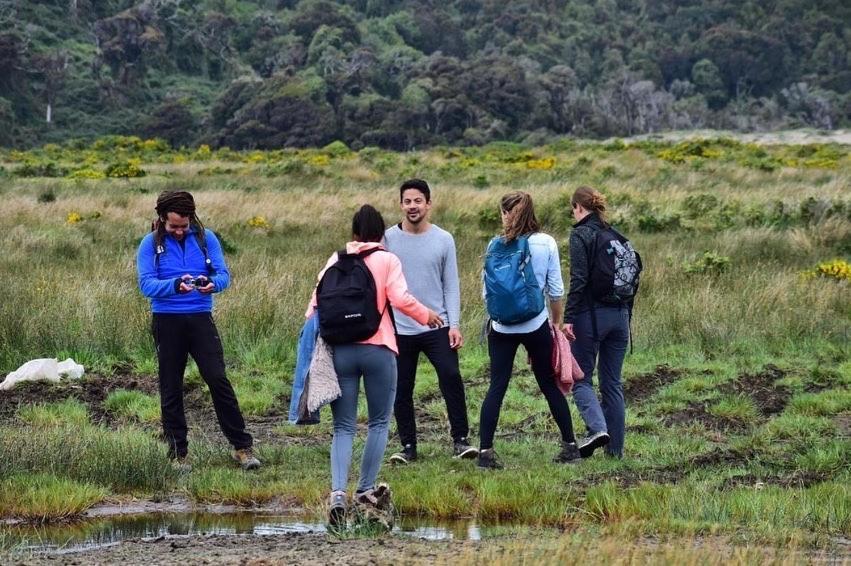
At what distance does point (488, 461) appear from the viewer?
740cm

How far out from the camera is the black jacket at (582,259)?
7395 mm

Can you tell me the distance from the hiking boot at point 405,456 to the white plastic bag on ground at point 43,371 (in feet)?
12.7

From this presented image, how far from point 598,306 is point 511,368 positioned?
0.67 m

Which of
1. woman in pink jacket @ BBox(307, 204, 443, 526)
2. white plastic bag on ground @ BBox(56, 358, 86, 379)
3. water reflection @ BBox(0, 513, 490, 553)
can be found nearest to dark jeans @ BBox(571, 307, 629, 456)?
water reflection @ BBox(0, 513, 490, 553)

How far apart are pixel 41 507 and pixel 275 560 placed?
2.05 meters

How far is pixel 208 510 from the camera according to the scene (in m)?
6.71

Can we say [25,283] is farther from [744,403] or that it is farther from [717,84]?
[717,84]

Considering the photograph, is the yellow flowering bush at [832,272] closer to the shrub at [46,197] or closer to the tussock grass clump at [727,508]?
the tussock grass clump at [727,508]

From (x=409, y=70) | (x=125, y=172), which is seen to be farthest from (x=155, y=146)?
(x=409, y=70)

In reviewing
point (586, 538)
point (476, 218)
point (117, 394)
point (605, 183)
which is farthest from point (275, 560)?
point (605, 183)

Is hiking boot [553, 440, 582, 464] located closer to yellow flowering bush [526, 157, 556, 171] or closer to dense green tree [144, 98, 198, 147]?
yellow flowering bush [526, 157, 556, 171]

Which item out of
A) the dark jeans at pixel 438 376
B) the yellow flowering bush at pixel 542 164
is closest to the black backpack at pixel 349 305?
the dark jeans at pixel 438 376

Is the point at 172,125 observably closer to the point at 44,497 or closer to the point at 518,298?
the point at 518,298

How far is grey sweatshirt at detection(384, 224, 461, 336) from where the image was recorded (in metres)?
7.38
